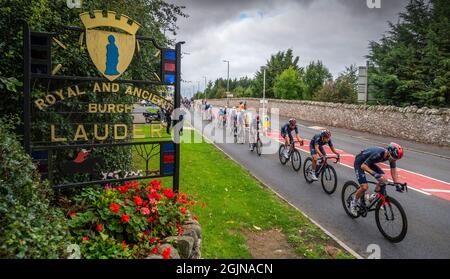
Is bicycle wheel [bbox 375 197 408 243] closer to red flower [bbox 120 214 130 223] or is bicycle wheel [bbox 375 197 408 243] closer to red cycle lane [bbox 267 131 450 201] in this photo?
red cycle lane [bbox 267 131 450 201]

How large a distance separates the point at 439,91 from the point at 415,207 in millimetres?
19941

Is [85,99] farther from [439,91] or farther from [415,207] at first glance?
[439,91]

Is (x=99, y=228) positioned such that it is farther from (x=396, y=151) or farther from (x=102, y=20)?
(x=396, y=151)

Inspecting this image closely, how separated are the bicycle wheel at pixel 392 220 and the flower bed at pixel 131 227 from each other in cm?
403

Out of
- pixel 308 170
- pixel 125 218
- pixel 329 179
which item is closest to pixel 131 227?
pixel 125 218

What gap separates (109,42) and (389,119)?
24.2 meters

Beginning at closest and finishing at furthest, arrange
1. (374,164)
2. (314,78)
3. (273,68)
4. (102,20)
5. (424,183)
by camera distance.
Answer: (102,20), (374,164), (424,183), (314,78), (273,68)

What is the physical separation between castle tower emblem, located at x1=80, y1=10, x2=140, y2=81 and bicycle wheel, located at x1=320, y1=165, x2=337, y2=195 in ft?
21.8

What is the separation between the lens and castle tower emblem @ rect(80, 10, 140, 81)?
17.9ft

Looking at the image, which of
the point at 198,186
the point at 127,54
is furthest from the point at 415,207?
the point at 127,54

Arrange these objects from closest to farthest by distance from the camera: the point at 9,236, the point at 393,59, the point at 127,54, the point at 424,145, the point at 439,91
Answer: the point at 9,236 < the point at 127,54 < the point at 424,145 < the point at 439,91 < the point at 393,59

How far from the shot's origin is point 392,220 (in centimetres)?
684
